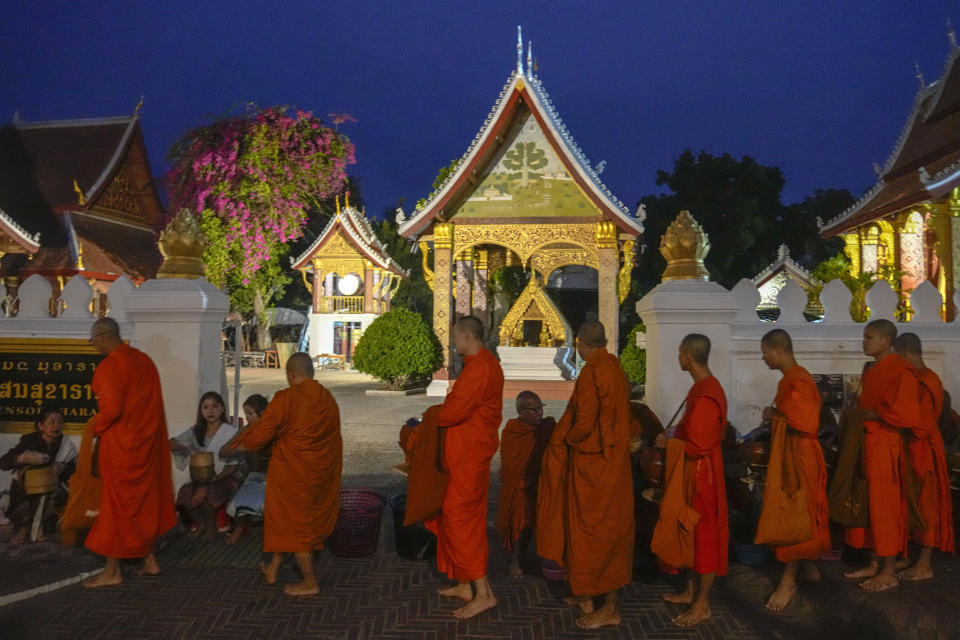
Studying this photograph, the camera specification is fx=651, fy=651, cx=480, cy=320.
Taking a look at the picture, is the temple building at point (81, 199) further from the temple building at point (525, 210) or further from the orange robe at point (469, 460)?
the orange robe at point (469, 460)

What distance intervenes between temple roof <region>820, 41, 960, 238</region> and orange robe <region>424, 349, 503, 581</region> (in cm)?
1391

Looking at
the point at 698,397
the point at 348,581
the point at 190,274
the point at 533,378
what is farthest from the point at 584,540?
the point at 533,378

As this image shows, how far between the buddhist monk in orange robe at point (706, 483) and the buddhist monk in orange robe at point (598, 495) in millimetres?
331

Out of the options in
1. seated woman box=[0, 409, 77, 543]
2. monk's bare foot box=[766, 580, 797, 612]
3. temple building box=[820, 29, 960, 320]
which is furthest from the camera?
temple building box=[820, 29, 960, 320]

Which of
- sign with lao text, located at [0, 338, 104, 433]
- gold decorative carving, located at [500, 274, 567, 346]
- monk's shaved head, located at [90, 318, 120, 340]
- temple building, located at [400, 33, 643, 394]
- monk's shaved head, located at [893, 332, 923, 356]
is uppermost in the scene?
temple building, located at [400, 33, 643, 394]

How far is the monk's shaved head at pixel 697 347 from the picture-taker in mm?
3521

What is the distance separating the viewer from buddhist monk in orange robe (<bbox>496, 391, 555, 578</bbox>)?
3.98m

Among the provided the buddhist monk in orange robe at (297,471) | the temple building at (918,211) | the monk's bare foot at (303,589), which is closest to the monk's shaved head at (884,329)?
the buddhist monk in orange robe at (297,471)

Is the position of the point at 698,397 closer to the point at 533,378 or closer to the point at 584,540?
the point at 584,540

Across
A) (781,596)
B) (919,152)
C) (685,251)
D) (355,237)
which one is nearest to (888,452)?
(781,596)

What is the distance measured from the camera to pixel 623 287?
13.3 m

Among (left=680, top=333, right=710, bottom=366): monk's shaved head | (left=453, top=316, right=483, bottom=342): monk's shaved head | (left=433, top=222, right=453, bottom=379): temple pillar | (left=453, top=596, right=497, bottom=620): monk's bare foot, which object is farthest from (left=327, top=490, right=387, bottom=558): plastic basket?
(left=433, top=222, right=453, bottom=379): temple pillar

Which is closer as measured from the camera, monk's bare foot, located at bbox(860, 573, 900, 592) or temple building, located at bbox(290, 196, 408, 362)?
monk's bare foot, located at bbox(860, 573, 900, 592)

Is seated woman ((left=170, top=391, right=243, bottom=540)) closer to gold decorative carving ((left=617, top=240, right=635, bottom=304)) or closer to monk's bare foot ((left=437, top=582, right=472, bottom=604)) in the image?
monk's bare foot ((left=437, top=582, right=472, bottom=604))
